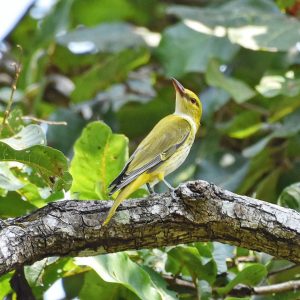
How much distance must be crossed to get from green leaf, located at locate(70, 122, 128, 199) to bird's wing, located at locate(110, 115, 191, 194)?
0.34ft

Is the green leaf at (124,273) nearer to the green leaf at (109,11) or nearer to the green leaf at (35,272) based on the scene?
the green leaf at (35,272)

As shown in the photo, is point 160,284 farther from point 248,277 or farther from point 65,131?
point 65,131

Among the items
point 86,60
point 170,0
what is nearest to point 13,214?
point 86,60

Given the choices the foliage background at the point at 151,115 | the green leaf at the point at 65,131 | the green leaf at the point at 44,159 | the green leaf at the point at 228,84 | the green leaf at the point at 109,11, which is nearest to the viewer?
the green leaf at the point at 44,159

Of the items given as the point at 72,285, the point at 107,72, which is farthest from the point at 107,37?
the point at 72,285

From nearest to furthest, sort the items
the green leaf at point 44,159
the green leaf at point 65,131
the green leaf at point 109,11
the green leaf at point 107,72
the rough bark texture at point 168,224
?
1. the rough bark texture at point 168,224
2. the green leaf at point 44,159
3. the green leaf at point 65,131
4. the green leaf at point 107,72
5. the green leaf at point 109,11

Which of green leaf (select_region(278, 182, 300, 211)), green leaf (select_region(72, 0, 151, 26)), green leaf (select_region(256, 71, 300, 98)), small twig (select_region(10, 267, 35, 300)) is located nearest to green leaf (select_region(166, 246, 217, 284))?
green leaf (select_region(278, 182, 300, 211))

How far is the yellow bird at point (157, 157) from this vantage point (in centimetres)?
304

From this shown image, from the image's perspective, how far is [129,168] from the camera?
319cm

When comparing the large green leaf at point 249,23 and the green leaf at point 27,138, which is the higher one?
the green leaf at point 27,138

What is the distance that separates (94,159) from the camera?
3459 mm

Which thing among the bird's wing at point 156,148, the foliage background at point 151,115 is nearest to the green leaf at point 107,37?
the foliage background at point 151,115

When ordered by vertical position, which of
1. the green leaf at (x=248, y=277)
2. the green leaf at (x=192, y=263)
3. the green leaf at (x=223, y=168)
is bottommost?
the green leaf at (x=223, y=168)

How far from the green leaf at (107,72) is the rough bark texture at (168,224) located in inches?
A: 94.8
